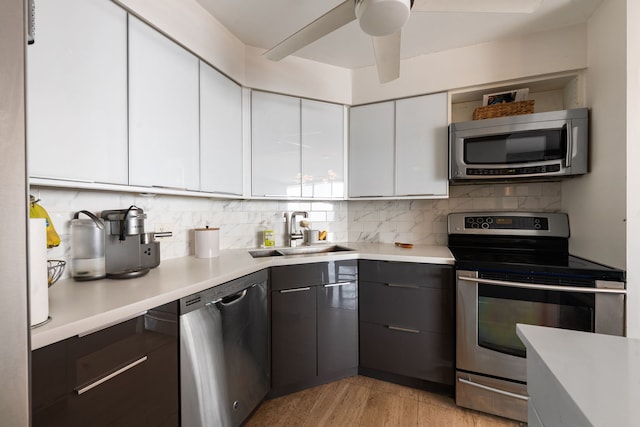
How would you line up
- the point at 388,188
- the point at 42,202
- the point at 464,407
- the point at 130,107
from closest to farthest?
the point at 42,202 → the point at 130,107 → the point at 464,407 → the point at 388,188

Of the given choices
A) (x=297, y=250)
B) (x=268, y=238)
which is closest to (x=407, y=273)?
(x=297, y=250)

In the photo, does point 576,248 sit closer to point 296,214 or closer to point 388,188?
point 388,188

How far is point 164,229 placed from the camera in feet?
5.72

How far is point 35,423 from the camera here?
0.67 m

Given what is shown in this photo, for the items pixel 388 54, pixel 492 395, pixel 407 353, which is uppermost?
pixel 388 54

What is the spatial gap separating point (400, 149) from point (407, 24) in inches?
34.9

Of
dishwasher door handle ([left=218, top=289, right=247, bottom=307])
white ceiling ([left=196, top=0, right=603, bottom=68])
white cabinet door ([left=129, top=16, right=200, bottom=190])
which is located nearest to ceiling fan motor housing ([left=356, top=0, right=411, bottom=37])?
white ceiling ([left=196, top=0, right=603, bottom=68])

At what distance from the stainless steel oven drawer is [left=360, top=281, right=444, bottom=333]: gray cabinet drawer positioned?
1.07 feet

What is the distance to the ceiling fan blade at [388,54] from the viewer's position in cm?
139

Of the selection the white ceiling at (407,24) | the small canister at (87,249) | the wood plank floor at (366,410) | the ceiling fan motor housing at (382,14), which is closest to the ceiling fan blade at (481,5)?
the ceiling fan motor housing at (382,14)

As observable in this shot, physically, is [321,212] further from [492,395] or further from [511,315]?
[492,395]

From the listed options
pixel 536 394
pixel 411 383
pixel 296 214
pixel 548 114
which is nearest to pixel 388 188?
pixel 296 214

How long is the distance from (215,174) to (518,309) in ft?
6.96

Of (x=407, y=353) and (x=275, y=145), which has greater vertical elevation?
(x=275, y=145)
